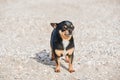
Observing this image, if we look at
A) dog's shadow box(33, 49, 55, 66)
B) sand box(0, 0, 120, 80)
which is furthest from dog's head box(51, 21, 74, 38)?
dog's shadow box(33, 49, 55, 66)

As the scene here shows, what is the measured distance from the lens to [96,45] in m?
14.5

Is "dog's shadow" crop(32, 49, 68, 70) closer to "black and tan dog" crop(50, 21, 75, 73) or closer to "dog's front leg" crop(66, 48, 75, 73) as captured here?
"dog's front leg" crop(66, 48, 75, 73)

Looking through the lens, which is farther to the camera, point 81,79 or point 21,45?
point 21,45

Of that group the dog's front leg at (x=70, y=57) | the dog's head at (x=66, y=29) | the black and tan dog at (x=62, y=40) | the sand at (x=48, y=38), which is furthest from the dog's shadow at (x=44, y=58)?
the dog's head at (x=66, y=29)

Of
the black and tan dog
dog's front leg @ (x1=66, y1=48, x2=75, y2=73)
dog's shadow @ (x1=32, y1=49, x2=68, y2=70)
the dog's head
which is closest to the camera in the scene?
the dog's head

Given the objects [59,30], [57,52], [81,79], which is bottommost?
[81,79]

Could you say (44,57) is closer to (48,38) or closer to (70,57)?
(70,57)

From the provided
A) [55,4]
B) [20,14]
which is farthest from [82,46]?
[55,4]

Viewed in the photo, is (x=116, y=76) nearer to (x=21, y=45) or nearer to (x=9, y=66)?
(x=9, y=66)

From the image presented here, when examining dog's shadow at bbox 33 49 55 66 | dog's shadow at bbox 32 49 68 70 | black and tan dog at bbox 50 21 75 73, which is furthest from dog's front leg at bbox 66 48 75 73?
dog's shadow at bbox 33 49 55 66

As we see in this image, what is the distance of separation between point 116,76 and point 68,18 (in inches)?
328

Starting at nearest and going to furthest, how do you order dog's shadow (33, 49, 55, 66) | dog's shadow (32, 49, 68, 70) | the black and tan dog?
the black and tan dog
dog's shadow (32, 49, 68, 70)
dog's shadow (33, 49, 55, 66)

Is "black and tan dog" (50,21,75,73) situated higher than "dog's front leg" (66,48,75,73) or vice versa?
"black and tan dog" (50,21,75,73)

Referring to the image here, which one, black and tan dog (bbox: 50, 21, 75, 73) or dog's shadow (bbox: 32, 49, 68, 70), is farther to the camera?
dog's shadow (bbox: 32, 49, 68, 70)
